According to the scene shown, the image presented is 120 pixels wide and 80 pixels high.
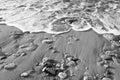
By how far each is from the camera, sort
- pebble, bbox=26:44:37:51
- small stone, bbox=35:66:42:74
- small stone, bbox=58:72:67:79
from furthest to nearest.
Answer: pebble, bbox=26:44:37:51 < small stone, bbox=35:66:42:74 < small stone, bbox=58:72:67:79

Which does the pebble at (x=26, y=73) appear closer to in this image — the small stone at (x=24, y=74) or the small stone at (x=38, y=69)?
the small stone at (x=24, y=74)

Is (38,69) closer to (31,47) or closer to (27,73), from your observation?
(27,73)

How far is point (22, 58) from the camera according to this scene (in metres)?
2.79

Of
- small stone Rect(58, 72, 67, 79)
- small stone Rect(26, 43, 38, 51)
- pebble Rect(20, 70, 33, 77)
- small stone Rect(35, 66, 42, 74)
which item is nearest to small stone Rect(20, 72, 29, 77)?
pebble Rect(20, 70, 33, 77)

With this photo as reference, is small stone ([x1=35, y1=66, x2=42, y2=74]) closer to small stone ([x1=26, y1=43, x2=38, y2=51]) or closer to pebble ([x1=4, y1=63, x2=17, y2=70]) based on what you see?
pebble ([x1=4, y1=63, x2=17, y2=70])

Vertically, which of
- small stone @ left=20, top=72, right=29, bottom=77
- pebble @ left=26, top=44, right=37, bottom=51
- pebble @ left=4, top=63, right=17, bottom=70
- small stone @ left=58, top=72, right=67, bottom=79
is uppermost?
pebble @ left=26, top=44, right=37, bottom=51

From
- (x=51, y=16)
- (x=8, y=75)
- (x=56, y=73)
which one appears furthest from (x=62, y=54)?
(x=51, y=16)

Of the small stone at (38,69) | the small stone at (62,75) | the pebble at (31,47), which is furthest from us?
the pebble at (31,47)

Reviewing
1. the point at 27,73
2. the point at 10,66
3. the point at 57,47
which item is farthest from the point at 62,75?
the point at 10,66

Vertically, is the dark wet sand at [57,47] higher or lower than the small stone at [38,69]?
higher

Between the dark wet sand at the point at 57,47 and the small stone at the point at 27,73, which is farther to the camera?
the dark wet sand at the point at 57,47

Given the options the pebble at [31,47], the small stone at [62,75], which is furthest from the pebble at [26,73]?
the pebble at [31,47]

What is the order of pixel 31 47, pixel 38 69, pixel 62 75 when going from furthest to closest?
1. pixel 31 47
2. pixel 38 69
3. pixel 62 75

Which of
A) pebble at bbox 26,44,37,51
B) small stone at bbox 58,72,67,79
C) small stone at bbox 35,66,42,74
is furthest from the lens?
pebble at bbox 26,44,37,51
